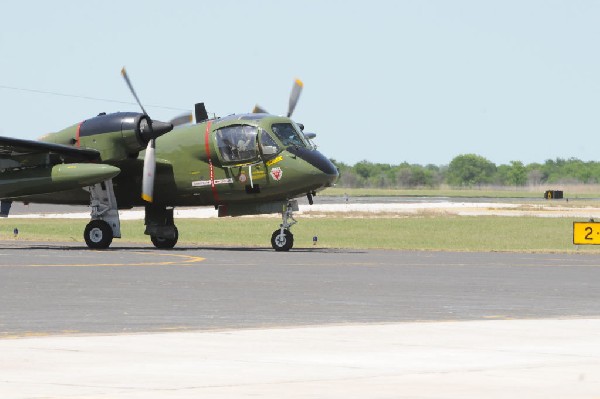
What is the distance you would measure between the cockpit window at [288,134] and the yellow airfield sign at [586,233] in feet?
34.9

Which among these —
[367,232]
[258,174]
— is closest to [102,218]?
[258,174]

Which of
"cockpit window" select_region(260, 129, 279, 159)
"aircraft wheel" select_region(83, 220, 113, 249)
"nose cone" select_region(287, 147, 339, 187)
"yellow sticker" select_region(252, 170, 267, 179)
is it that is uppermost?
"cockpit window" select_region(260, 129, 279, 159)

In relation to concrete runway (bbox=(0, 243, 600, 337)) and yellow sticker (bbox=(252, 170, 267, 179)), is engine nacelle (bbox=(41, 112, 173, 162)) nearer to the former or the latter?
yellow sticker (bbox=(252, 170, 267, 179))

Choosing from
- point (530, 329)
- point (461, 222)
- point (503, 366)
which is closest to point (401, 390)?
point (503, 366)

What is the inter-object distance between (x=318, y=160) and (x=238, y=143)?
2.70 m

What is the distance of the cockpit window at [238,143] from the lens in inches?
1735

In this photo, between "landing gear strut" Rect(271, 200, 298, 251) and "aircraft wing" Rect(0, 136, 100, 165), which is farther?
"landing gear strut" Rect(271, 200, 298, 251)

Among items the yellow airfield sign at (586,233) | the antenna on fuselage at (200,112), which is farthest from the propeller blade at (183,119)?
the yellow airfield sign at (586,233)

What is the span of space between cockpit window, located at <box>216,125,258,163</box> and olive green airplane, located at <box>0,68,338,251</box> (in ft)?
0.11

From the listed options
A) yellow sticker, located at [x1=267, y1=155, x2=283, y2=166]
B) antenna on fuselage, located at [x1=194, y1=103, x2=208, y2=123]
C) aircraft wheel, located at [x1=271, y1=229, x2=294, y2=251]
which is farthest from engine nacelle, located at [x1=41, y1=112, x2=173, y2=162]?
aircraft wheel, located at [x1=271, y1=229, x2=294, y2=251]

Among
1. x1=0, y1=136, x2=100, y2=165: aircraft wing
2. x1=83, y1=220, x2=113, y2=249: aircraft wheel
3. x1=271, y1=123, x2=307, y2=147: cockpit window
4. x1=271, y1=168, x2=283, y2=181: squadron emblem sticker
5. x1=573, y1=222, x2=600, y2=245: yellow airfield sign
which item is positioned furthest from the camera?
x1=573, y1=222, x2=600, y2=245: yellow airfield sign

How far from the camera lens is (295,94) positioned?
4828 centimetres

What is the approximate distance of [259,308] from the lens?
74.9 ft

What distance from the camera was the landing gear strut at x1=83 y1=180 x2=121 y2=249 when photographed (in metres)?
45.7
